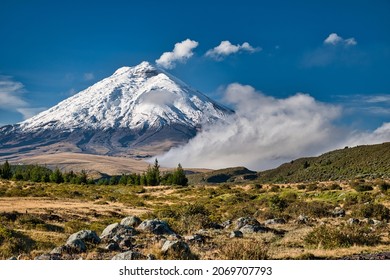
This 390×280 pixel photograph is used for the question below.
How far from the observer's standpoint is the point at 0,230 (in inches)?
811

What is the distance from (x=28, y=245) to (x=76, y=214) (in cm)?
1486

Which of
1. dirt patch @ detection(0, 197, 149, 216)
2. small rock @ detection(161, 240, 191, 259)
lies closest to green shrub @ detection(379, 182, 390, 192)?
dirt patch @ detection(0, 197, 149, 216)

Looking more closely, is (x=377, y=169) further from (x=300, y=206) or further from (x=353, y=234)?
(x=353, y=234)

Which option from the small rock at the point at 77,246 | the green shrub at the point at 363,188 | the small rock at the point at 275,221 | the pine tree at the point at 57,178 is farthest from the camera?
the pine tree at the point at 57,178

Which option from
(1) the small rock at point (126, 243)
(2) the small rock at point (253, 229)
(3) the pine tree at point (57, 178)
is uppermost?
(3) the pine tree at point (57, 178)

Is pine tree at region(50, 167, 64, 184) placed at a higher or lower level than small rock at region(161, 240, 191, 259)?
higher

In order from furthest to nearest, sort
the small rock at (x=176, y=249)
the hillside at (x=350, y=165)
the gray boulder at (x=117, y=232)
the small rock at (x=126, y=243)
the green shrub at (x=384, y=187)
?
the hillside at (x=350, y=165), the green shrub at (x=384, y=187), the gray boulder at (x=117, y=232), the small rock at (x=126, y=243), the small rock at (x=176, y=249)

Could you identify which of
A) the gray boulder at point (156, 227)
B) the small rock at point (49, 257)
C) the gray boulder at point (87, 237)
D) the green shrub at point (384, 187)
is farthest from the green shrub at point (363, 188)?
the small rock at point (49, 257)

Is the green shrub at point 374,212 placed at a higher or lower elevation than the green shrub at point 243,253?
lower

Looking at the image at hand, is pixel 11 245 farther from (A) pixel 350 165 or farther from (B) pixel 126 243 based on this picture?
(A) pixel 350 165

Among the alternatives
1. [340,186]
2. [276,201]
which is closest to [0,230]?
[276,201]

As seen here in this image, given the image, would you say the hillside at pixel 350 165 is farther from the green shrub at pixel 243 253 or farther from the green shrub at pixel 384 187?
the green shrub at pixel 243 253

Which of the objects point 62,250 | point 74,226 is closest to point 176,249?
point 62,250

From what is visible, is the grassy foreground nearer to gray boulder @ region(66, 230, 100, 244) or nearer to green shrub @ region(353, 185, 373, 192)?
green shrub @ region(353, 185, 373, 192)
